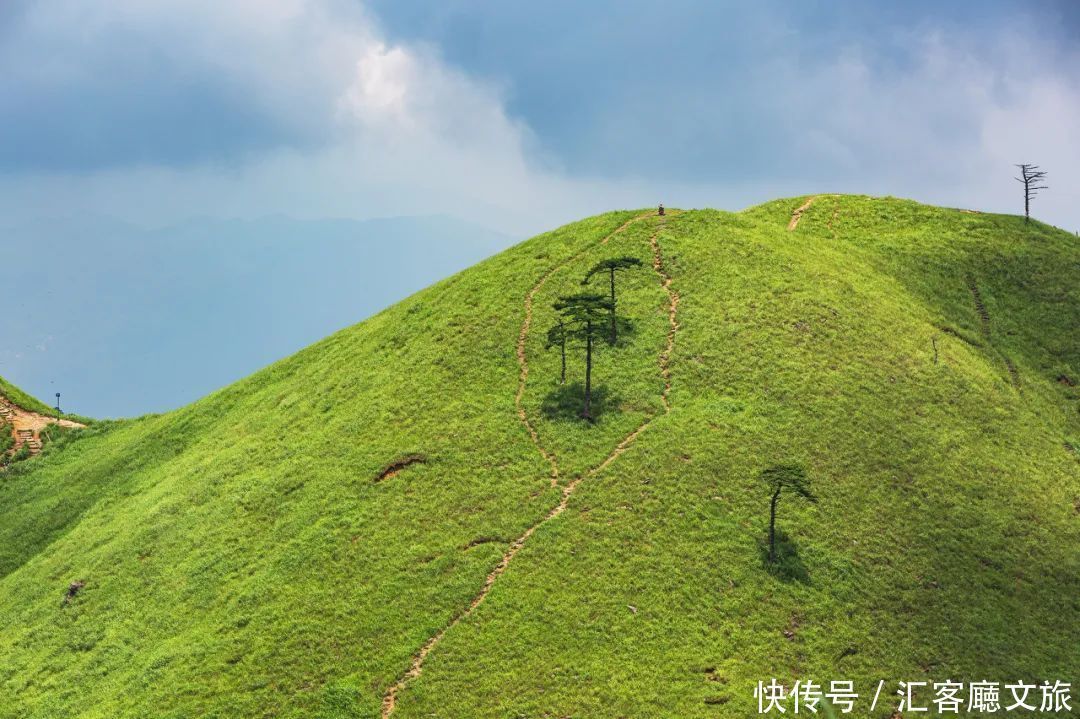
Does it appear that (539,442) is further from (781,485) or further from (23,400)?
(23,400)

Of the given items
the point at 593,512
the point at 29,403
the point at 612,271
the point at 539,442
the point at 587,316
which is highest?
the point at 612,271

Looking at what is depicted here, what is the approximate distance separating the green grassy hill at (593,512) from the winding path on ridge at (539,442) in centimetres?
20

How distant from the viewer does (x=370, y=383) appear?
63.2 meters

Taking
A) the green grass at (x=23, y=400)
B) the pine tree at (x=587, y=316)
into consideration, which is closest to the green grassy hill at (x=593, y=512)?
the pine tree at (x=587, y=316)

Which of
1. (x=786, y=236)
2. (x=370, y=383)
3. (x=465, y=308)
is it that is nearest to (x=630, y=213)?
(x=786, y=236)

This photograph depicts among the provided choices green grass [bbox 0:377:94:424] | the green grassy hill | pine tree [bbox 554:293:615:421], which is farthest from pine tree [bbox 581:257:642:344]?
green grass [bbox 0:377:94:424]

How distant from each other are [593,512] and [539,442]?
745 cm

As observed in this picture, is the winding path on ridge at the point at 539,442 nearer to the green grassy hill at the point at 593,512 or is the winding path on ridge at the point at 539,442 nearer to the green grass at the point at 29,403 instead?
the green grassy hill at the point at 593,512

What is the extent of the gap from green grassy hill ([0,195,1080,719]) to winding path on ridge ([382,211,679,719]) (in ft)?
0.65

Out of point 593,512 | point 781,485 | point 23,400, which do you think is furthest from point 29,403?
point 781,485

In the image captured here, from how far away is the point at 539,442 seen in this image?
52781 millimetres

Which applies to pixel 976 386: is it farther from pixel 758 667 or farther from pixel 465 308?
pixel 465 308

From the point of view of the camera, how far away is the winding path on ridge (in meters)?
39.3

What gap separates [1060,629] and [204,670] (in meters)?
44.3
